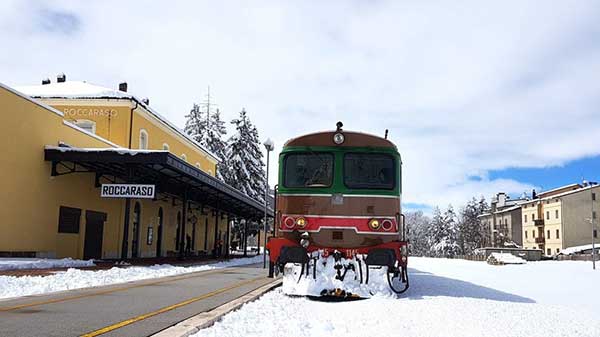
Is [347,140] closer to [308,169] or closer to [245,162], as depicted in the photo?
[308,169]

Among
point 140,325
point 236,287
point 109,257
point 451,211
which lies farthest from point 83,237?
Result: point 451,211

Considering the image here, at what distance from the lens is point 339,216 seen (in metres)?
10.7

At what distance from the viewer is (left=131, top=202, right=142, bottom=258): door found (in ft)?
97.5

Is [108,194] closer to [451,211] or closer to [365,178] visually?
[365,178]

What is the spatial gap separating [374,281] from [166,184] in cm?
2076

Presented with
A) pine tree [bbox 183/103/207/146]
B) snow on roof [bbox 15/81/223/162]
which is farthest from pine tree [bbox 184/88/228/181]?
snow on roof [bbox 15/81/223/162]

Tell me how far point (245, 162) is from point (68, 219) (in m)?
36.6

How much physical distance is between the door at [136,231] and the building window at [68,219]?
6.42 metres

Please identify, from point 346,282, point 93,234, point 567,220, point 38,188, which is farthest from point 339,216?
point 567,220

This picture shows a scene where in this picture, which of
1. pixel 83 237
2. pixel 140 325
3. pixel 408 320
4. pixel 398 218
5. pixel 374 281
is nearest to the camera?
pixel 140 325

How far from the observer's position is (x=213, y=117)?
68375 millimetres

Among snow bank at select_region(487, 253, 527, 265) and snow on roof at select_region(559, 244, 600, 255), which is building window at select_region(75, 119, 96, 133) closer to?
snow bank at select_region(487, 253, 527, 265)

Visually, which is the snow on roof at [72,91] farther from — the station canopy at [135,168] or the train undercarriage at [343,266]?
the train undercarriage at [343,266]

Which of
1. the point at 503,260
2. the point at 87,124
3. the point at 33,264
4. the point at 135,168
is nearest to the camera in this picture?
the point at 33,264
